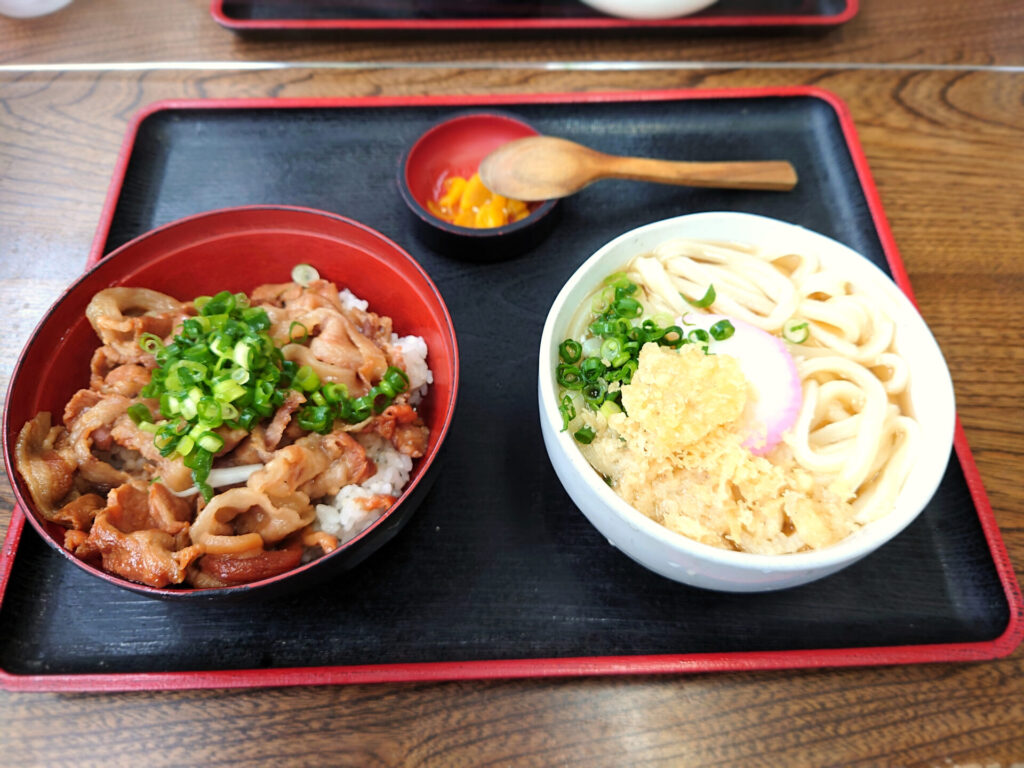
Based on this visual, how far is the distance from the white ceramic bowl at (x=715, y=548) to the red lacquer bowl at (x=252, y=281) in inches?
10.8

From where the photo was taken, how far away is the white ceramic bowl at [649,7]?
→ 235 centimetres

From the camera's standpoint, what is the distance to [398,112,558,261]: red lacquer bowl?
72.6 inches

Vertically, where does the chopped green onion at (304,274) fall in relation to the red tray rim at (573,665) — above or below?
above

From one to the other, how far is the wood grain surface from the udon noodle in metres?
1.25

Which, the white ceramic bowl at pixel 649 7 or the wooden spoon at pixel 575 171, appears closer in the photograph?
the wooden spoon at pixel 575 171

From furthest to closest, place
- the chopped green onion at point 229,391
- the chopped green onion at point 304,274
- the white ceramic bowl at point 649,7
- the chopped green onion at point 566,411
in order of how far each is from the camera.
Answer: the white ceramic bowl at point 649,7 < the chopped green onion at point 304,274 < the chopped green onion at point 229,391 < the chopped green onion at point 566,411

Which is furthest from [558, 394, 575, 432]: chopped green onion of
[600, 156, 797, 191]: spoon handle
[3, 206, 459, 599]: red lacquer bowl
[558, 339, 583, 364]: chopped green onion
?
[600, 156, 797, 191]: spoon handle

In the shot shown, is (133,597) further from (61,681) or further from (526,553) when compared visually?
(526,553)

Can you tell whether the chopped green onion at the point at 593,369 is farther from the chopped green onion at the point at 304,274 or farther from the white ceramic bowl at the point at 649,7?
the white ceramic bowl at the point at 649,7

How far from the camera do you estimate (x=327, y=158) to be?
83.2 inches

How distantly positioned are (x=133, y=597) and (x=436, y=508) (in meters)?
0.73

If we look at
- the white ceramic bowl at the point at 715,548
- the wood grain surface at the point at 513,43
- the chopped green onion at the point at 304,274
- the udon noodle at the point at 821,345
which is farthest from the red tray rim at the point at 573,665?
the wood grain surface at the point at 513,43

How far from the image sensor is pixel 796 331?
1.49 metres

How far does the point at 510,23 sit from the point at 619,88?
1.59 feet
